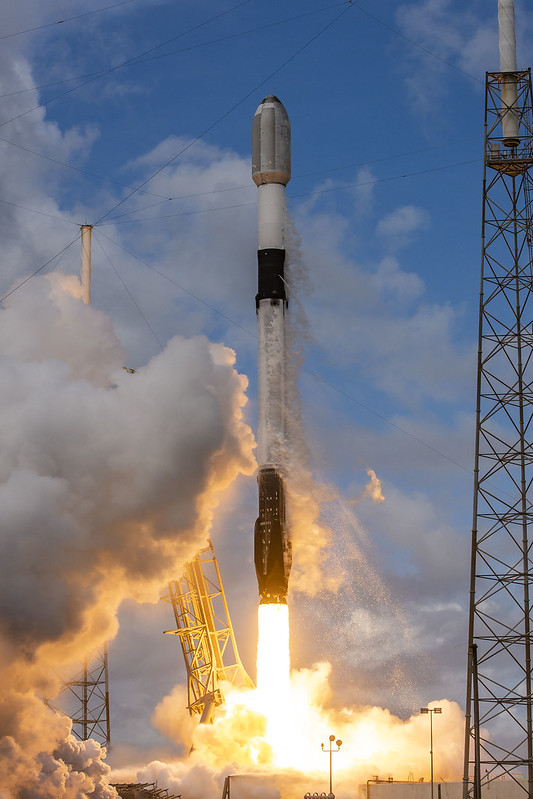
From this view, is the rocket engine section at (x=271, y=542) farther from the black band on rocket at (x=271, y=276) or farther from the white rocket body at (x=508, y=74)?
the white rocket body at (x=508, y=74)

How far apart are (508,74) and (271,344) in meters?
19.3

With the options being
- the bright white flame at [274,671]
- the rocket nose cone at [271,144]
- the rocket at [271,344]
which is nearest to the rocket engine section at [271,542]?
the rocket at [271,344]

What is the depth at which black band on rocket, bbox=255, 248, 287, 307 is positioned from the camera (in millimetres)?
78000

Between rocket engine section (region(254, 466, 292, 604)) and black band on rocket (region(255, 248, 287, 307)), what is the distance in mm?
9676

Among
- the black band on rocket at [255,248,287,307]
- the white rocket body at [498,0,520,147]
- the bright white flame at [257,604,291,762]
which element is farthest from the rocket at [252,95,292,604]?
the white rocket body at [498,0,520,147]

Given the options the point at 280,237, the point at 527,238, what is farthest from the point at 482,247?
the point at 280,237

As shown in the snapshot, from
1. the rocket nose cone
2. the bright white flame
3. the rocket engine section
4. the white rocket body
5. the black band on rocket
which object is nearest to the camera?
the white rocket body

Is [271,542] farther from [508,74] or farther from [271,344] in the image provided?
[508,74]

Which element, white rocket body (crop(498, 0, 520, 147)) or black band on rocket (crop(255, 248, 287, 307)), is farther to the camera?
black band on rocket (crop(255, 248, 287, 307))

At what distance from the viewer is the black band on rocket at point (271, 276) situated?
256 feet

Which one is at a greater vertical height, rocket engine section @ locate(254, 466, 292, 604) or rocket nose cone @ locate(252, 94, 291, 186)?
rocket nose cone @ locate(252, 94, 291, 186)

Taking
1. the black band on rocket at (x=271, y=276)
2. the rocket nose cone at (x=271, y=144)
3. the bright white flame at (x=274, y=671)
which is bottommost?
the bright white flame at (x=274, y=671)

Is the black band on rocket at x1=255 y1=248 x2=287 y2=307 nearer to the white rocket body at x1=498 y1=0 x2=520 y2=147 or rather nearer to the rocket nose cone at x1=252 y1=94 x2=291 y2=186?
the rocket nose cone at x1=252 y1=94 x2=291 y2=186

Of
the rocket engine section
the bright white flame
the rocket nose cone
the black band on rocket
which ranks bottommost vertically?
the bright white flame
